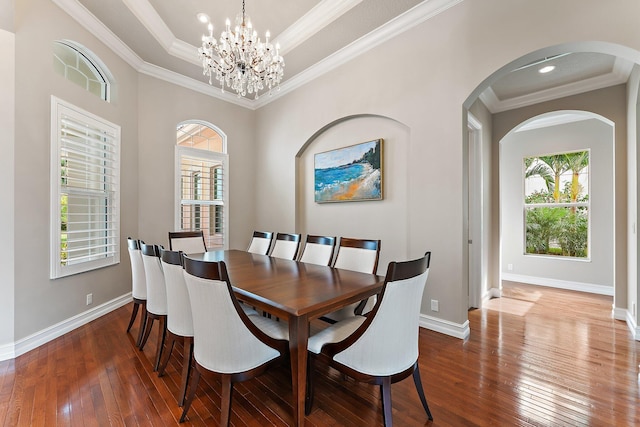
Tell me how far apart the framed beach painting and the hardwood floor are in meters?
1.88

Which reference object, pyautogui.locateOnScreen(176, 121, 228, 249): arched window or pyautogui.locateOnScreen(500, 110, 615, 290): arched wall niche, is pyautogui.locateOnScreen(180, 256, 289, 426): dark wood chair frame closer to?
pyautogui.locateOnScreen(176, 121, 228, 249): arched window

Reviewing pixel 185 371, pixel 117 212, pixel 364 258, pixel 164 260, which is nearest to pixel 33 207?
pixel 117 212

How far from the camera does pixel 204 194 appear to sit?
4.77 metres

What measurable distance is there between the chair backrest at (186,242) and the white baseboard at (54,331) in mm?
1017

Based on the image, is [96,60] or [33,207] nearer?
[33,207]

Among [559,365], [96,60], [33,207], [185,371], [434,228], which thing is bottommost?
[559,365]

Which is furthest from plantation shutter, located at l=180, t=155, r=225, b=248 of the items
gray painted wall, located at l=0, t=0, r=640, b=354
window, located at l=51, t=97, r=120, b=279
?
window, located at l=51, t=97, r=120, b=279

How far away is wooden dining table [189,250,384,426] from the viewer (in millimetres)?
1466

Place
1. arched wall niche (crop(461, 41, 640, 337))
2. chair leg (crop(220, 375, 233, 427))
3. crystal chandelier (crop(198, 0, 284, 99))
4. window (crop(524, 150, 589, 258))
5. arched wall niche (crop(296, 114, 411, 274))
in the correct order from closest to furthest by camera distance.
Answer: chair leg (crop(220, 375, 233, 427)) → arched wall niche (crop(461, 41, 640, 337)) → crystal chandelier (crop(198, 0, 284, 99)) → arched wall niche (crop(296, 114, 411, 274)) → window (crop(524, 150, 589, 258))

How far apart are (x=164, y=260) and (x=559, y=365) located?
3255 mm

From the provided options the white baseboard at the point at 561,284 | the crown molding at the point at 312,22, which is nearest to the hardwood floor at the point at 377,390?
the white baseboard at the point at 561,284

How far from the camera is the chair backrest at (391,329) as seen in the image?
1.35 m

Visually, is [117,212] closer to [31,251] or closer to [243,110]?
[31,251]

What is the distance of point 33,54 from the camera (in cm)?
257
